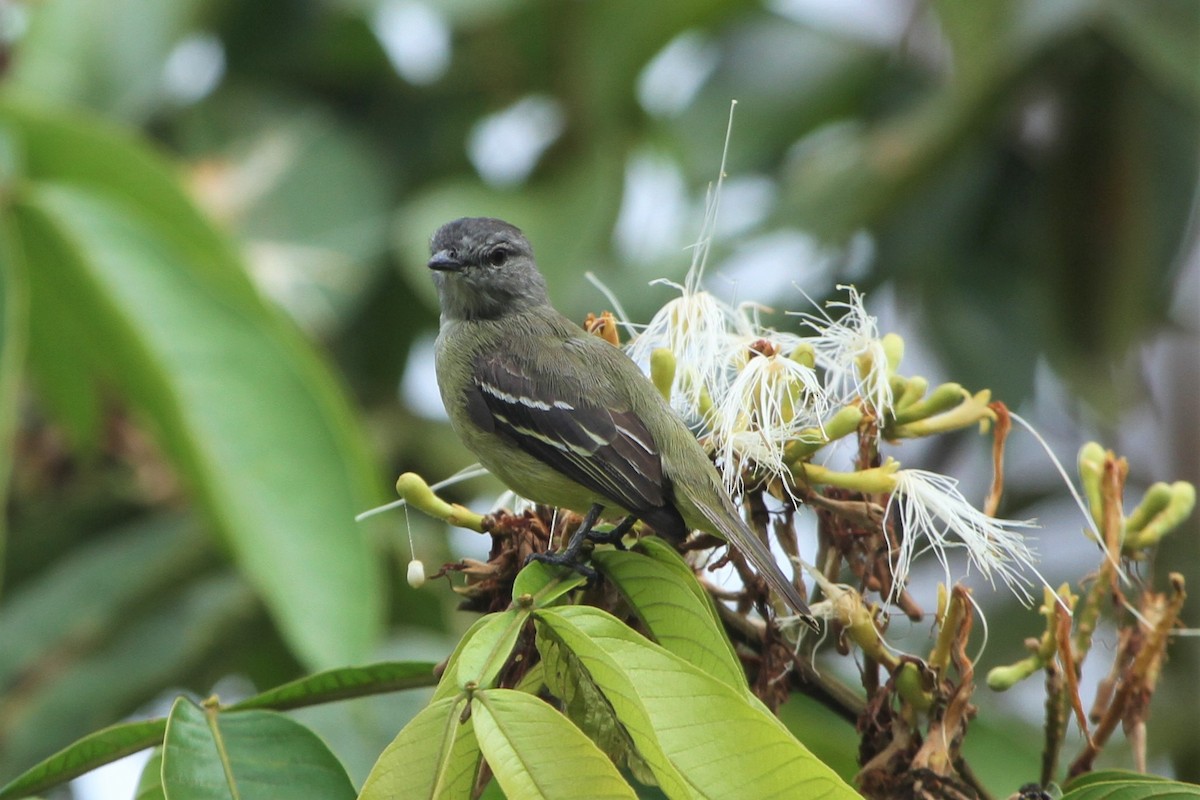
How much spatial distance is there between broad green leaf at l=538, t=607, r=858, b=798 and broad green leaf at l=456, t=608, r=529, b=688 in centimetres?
13

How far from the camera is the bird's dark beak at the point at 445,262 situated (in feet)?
10.3

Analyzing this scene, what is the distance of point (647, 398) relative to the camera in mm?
2611

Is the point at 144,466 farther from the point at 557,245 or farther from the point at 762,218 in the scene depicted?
the point at 762,218

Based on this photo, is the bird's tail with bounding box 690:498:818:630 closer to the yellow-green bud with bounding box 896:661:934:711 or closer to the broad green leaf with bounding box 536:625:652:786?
the yellow-green bud with bounding box 896:661:934:711

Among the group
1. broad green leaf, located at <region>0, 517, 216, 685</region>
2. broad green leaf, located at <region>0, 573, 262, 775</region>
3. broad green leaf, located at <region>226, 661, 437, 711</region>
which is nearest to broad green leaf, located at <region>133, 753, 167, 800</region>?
broad green leaf, located at <region>226, 661, 437, 711</region>

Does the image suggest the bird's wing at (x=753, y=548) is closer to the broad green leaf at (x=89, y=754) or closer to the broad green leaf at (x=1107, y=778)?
the broad green leaf at (x=1107, y=778)

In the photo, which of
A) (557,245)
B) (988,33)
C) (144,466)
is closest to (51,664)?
(144,466)

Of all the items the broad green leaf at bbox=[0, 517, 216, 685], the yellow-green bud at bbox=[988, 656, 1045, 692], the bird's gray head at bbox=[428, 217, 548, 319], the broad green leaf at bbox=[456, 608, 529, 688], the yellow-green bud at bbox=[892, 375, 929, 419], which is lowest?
the broad green leaf at bbox=[0, 517, 216, 685]

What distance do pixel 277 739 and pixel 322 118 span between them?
11.5ft

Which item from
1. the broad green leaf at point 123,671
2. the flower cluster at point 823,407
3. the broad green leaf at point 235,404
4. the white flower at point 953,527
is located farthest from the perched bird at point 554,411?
the broad green leaf at point 123,671

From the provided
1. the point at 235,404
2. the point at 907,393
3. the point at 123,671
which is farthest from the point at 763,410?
the point at 123,671

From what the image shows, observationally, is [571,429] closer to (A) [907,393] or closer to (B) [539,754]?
(A) [907,393]

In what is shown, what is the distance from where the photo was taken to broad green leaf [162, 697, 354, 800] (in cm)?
178

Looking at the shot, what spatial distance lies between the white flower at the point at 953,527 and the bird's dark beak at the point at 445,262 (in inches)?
54.2
